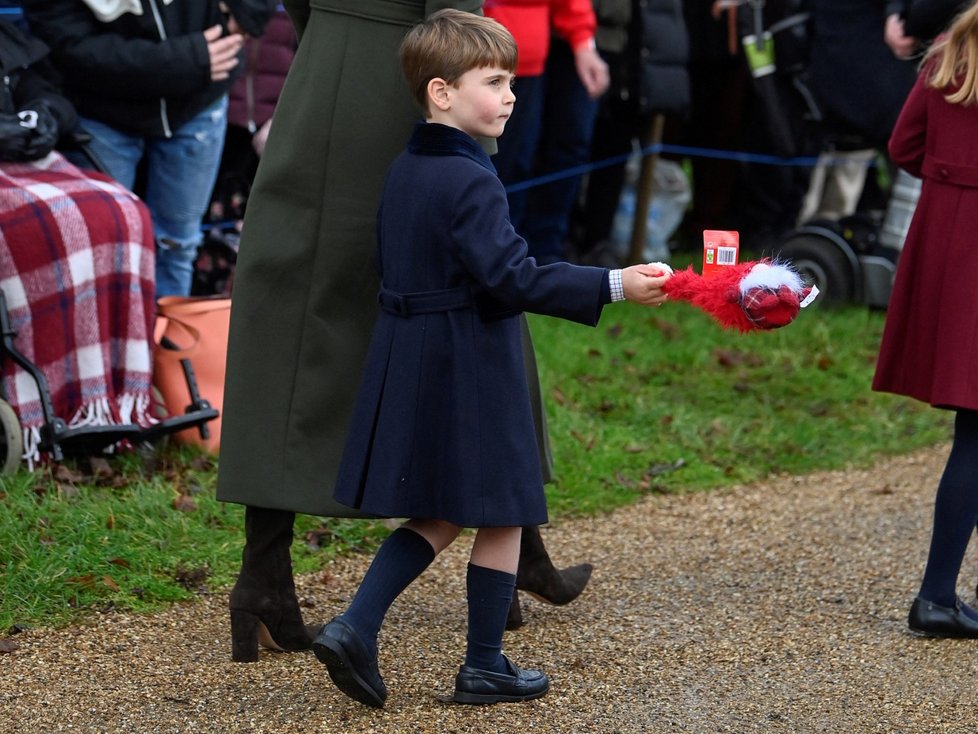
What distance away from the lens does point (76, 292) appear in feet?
16.3

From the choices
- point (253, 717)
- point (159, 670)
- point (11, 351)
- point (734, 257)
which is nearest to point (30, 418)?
point (11, 351)

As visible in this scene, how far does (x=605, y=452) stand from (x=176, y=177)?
1923 millimetres

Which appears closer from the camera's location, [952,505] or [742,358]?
[952,505]

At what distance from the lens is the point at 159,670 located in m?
3.70

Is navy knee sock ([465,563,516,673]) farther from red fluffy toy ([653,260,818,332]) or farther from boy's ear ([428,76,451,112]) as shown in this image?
boy's ear ([428,76,451,112])

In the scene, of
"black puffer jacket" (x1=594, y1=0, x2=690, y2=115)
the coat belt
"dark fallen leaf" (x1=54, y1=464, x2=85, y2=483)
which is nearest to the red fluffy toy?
the coat belt

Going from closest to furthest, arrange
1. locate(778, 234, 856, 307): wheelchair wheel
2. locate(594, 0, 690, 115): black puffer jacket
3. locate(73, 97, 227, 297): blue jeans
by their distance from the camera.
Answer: locate(73, 97, 227, 297): blue jeans → locate(778, 234, 856, 307): wheelchair wheel → locate(594, 0, 690, 115): black puffer jacket

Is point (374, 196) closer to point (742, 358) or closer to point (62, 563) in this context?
point (62, 563)

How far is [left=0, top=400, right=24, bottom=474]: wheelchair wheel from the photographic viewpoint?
4766 millimetres

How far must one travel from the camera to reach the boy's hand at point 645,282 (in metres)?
3.13

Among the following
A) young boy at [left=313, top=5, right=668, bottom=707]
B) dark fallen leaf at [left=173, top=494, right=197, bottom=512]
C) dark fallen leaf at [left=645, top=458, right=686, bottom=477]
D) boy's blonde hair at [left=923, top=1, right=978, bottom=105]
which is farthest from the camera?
dark fallen leaf at [left=645, top=458, right=686, bottom=477]

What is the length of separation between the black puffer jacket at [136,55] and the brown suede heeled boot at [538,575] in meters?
2.49

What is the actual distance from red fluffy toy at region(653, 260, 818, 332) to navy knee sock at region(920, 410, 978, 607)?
114cm

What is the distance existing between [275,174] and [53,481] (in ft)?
5.54
